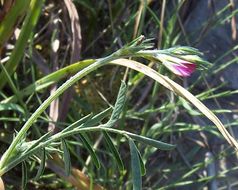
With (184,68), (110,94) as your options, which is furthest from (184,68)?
(110,94)

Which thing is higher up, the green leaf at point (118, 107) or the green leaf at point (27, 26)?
the green leaf at point (27, 26)

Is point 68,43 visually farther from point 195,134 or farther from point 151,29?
point 195,134

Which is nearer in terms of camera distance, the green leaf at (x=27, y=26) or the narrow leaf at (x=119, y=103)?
the narrow leaf at (x=119, y=103)

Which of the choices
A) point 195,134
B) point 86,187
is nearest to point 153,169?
point 195,134

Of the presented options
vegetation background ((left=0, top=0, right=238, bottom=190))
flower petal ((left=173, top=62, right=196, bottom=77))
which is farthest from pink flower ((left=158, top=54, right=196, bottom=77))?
vegetation background ((left=0, top=0, right=238, bottom=190))

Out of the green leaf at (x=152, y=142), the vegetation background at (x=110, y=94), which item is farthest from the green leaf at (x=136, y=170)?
the vegetation background at (x=110, y=94)

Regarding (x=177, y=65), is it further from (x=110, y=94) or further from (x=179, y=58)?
(x=110, y=94)

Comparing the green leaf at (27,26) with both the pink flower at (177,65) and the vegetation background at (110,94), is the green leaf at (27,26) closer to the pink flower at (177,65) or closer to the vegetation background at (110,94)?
the vegetation background at (110,94)

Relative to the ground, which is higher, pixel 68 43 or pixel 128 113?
pixel 68 43
